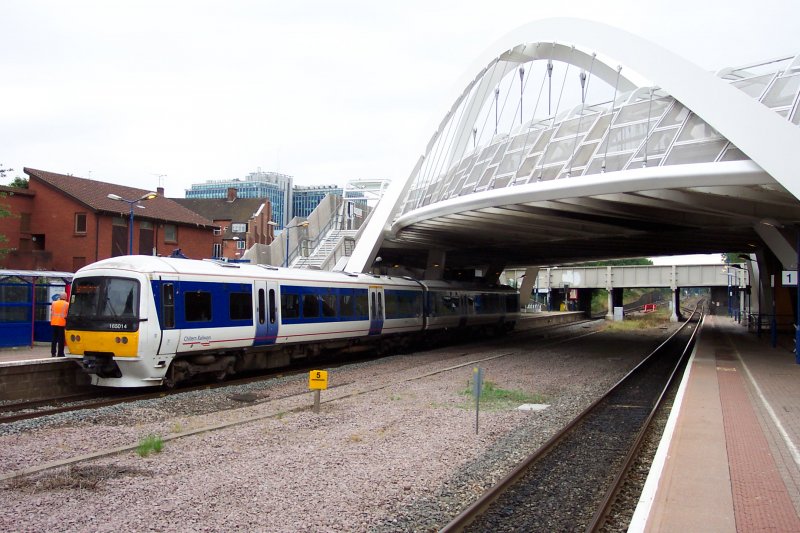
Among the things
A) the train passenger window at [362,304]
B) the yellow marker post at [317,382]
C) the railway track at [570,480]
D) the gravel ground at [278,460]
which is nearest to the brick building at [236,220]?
the train passenger window at [362,304]

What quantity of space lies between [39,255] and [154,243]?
5412mm

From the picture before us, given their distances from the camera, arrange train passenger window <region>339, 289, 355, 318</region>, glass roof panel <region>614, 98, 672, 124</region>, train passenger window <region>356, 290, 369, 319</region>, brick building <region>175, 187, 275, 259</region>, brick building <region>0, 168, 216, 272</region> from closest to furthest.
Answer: glass roof panel <region>614, 98, 672, 124</region>
train passenger window <region>339, 289, 355, 318</region>
train passenger window <region>356, 290, 369, 319</region>
brick building <region>0, 168, 216, 272</region>
brick building <region>175, 187, 275, 259</region>

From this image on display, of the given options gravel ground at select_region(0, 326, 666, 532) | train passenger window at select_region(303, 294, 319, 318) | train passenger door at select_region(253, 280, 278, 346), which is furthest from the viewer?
train passenger window at select_region(303, 294, 319, 318)

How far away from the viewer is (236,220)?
68.2 metres

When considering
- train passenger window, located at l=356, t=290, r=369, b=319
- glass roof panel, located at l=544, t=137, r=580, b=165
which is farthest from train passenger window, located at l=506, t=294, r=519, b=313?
glass roof panel, located at l=544, t=137, r=580, b=165

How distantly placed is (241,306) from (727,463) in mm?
10871

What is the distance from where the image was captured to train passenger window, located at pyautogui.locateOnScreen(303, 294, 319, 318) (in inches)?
722

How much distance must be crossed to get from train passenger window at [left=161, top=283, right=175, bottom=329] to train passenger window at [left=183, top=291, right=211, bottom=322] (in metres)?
0.36

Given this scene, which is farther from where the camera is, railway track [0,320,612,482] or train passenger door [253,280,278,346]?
train passenger door [253,280,278,346]

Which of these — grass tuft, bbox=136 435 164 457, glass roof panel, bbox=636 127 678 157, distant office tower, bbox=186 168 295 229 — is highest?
distant office tower, bbox=186 168 295 229

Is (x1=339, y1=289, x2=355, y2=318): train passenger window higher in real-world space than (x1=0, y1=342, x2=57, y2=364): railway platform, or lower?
higher

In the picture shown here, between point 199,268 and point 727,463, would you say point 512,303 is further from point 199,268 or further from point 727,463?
point 727,463

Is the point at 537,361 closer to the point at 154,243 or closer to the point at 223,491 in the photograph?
the point at 223,491

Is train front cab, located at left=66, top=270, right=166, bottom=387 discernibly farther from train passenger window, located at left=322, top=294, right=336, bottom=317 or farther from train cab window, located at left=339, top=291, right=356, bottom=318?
train cab window, located at left=339, top=291, right=356, bottom=318
